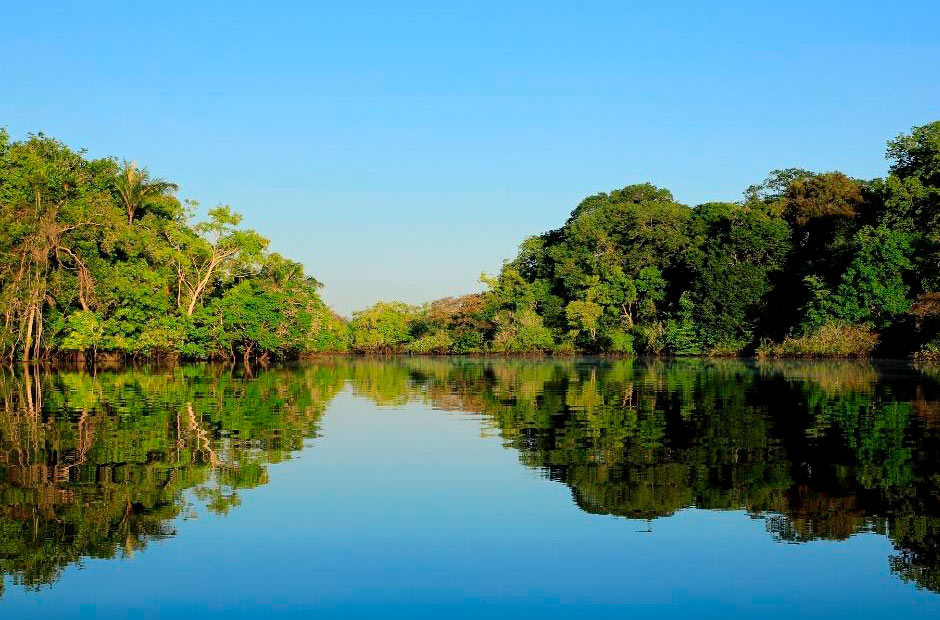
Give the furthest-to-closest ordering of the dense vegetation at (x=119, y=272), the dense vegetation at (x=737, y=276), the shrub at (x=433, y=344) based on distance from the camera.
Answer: the shrub at (x=433, y=344) → the dense vegetation at (x=737, y=276) → the dense vegetation at (x=119, y=272)

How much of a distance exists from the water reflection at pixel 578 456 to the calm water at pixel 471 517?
0.05 metres

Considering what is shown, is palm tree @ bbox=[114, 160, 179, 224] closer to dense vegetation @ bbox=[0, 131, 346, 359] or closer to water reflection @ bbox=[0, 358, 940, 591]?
dense vegetation @ bbox=[0, 131, 346, 359]

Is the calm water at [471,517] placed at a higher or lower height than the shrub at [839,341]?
lower

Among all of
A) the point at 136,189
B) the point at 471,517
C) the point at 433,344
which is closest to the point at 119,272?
the point at 136,189

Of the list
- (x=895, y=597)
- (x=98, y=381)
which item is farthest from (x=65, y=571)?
(x=98, y=381)

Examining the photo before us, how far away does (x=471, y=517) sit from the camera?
34.1ft

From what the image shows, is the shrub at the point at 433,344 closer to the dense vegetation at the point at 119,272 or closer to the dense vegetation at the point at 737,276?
the dense vegetation at the point at 737,276

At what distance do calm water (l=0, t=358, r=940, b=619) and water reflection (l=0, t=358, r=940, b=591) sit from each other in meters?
0.05

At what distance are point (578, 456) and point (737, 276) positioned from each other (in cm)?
6411

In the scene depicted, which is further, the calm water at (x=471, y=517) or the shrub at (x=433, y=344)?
the shrub at (x=433, y=344)

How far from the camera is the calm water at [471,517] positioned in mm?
7398

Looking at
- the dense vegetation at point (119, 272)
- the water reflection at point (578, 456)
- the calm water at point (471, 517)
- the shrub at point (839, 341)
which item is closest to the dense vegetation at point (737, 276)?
the shrub at point (839, 341)

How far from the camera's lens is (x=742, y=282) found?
246 ft

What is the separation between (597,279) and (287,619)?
77.4 metres
